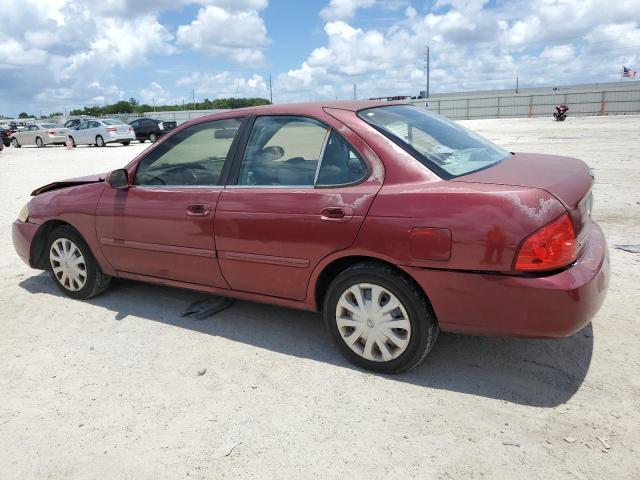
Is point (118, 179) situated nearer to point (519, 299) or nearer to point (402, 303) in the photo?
point (402, 303)

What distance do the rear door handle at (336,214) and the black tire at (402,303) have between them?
0.99 feet

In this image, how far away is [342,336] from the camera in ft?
10.9

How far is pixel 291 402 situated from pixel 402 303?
2.81 ft

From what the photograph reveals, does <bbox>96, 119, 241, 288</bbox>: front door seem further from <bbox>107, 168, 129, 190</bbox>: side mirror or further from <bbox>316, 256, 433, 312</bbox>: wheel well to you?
<bbox>316, 256, 433, 312</bbox>: wheel well

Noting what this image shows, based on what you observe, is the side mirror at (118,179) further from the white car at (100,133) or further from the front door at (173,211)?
the white car at (100,133)

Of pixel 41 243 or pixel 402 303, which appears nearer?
pixel 402 303

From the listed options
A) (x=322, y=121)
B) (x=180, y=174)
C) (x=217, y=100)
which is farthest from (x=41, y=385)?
(x=217, y=100)

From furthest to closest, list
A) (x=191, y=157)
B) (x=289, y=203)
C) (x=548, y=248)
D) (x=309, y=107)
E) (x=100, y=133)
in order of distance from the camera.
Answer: (x=100, y=133) → (x=191, y=157) → (x=309, y=107) → (x=289, y=203) → (x=548, y=248)

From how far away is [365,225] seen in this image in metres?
3.02

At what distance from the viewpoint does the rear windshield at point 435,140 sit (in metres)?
3.14

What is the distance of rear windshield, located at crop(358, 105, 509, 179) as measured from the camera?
10.3 feet

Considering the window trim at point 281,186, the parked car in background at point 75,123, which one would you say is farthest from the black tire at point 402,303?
the parked car in background at point 75,123

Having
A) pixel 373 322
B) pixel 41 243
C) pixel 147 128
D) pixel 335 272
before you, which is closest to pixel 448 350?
pixel 373 322

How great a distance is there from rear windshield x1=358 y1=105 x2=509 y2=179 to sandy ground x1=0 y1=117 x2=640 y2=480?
4.11 feet
